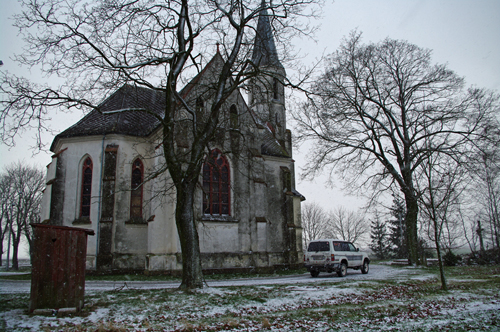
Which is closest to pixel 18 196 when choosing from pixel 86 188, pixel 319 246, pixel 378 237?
pixel 86 188

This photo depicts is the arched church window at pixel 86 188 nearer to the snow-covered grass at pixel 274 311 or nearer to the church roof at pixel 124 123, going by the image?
the church roof at pixel 124 123

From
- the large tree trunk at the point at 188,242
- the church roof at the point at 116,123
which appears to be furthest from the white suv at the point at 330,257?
the church roof at the point at 116,123

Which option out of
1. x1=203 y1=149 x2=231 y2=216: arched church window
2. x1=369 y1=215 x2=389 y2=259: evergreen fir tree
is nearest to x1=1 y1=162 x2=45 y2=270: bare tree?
x1=203 y1=149 x2=231 y2=216: arched church window

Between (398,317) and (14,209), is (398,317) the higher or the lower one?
the lower one

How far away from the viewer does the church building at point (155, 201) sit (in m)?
19.3

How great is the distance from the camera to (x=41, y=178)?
128 ft

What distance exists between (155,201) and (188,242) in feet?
29.8

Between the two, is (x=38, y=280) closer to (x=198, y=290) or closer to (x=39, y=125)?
(x=198, y=290)

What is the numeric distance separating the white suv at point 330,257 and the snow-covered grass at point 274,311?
5.61m

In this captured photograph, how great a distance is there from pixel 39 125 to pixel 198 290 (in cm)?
703

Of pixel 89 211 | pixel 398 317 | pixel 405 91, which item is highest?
pixel 405 91

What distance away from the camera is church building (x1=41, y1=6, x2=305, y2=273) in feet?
63.4

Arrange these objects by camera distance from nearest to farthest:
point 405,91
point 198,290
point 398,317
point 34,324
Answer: point 34,324
point 398,317
point 198,290
point 405,91

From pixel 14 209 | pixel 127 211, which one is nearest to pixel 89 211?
pixel 127 211
